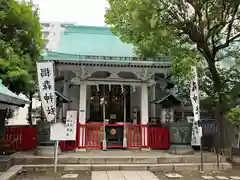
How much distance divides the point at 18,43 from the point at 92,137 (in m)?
5.12

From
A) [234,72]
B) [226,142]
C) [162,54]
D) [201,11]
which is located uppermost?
[201,11]

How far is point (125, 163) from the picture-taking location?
9.20m

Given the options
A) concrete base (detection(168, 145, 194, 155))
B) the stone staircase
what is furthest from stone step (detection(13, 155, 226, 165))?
concrete base (detection(168, 145, 194, 155))

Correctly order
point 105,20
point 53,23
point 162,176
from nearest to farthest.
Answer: point 162,176 < point 105,20 < point 53,23

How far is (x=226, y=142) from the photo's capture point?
11.0 meters

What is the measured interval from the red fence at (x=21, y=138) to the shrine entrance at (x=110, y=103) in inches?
154

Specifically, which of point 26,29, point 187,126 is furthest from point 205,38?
point 26,29

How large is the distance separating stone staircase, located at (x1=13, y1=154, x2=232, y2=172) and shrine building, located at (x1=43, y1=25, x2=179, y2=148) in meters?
2.07

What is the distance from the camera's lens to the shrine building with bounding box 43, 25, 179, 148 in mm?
11523

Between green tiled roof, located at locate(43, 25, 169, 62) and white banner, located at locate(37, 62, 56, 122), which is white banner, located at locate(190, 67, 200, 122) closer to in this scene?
green tiled roof, located at locate(43, 25, 169, 62)

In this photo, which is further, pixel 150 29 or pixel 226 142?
pixel 226 142

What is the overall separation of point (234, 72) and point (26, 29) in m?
9.90

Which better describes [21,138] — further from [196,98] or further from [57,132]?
[196,98]

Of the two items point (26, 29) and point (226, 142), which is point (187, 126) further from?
point (26, 29)
